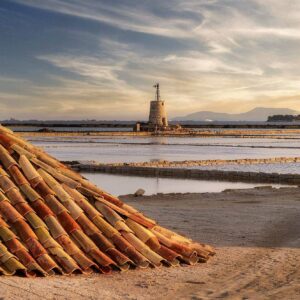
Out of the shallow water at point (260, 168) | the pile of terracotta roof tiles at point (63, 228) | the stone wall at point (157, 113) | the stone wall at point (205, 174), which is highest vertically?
the stone wall at point (157, 113)

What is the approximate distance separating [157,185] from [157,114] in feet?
234

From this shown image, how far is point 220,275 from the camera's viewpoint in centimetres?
632

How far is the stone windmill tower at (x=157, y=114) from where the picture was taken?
291 feet

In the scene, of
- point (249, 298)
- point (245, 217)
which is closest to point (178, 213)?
point (245, 217)

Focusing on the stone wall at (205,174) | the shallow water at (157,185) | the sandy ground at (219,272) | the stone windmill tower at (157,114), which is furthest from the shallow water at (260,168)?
the stone windmill tower at (157,114)

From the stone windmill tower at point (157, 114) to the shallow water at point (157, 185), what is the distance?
6618cm

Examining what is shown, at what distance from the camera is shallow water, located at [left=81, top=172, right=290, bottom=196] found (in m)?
18.1

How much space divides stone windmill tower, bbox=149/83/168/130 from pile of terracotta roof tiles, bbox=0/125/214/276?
80.7 meters

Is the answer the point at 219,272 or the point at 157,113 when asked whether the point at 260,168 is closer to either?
the point at 219,272

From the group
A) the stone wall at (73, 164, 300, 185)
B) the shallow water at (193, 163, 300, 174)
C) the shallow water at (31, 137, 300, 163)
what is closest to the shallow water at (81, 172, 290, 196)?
the stone wall at (73, 164, 300, 185)

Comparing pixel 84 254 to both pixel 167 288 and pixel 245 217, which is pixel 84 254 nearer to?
pixel 167 288

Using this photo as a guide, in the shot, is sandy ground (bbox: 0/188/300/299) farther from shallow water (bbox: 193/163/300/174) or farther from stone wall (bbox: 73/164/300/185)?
shallow water (bbox: 193/163/300/174)

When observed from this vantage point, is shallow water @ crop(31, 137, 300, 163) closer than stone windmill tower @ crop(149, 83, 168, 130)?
Yes

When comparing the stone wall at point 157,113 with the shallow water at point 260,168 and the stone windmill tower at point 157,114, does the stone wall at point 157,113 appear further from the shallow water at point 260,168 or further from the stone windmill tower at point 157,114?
the shallow water at point 260,168
